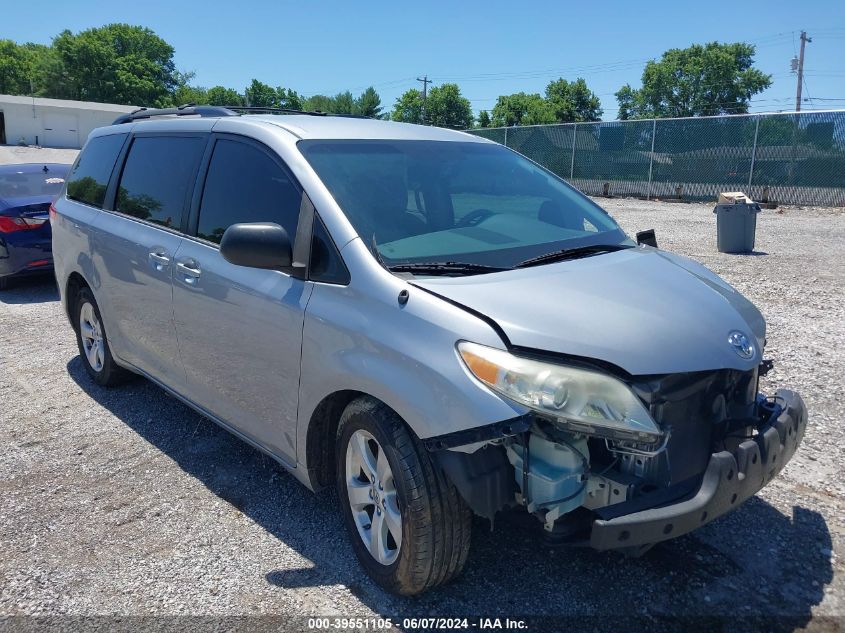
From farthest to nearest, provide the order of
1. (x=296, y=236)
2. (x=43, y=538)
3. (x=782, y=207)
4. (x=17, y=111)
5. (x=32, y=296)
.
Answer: (x=17, y=111) < (x=782, y=207) < (x=32, y=296) < (x=43, y=538) < (x=296, y=236)

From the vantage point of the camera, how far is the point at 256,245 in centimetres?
289

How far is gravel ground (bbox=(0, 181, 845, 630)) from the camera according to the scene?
110 inches

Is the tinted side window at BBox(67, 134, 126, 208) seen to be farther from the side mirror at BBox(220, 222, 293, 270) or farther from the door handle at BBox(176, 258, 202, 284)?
the side mirror at BBox(220, 222, 293, 270)

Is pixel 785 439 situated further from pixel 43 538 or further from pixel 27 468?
pixel 27 468

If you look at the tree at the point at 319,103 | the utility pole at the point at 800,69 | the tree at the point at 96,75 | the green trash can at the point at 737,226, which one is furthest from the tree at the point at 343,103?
the green trash can at the point at 737,226

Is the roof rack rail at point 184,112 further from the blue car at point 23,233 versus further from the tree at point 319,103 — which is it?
the tree at point 319,103

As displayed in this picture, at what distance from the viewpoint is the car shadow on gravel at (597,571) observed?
2727 mm

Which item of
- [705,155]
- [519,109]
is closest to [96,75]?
[519,109]

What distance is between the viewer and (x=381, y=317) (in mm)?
2664

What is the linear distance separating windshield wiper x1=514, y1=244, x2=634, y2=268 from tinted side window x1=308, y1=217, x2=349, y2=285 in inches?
29.6

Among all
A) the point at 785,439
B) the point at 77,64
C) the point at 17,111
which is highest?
the point at 77,64

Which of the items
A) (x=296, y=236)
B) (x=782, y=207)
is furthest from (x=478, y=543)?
(x=782, y=207)

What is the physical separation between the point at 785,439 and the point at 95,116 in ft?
212

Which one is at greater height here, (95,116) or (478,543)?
(95,116)
